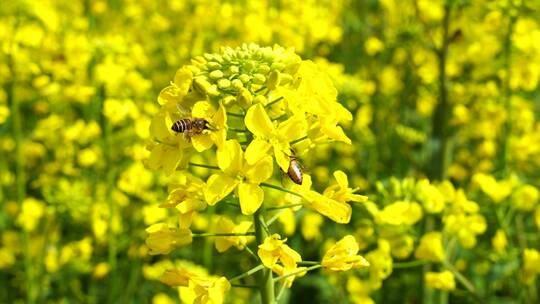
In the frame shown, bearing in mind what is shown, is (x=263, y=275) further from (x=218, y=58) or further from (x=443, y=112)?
(x=443, y=112)

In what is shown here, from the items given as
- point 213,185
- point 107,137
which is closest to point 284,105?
point 213,185

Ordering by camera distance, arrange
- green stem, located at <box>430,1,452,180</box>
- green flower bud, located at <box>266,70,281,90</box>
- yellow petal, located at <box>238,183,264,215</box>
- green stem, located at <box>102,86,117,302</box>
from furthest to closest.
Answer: green stem, located at <box>430,1,452,180</box> < green stem, located at <box>102,86,117,302</box> < green flower bud, located at <box>266,70,281,90</box> < yellow petal, located at <box>238,183,264,215</box>

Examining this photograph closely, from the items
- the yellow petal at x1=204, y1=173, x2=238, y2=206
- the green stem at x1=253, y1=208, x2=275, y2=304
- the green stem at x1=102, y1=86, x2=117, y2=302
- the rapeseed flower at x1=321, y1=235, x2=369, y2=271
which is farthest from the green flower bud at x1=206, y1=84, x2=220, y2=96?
the green stem at x1=102, y1=86, x2=117, y2=302

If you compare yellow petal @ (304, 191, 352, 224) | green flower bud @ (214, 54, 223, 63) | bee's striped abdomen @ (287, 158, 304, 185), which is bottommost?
yellow petal @ (304, 191, 352, 224)

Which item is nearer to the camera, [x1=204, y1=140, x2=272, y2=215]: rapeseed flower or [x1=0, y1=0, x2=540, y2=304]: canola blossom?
[x1=204, y1=140, x2=272, y2=215]: rapeseed flower

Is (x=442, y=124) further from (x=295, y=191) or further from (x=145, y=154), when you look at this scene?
(x=295, y=191)

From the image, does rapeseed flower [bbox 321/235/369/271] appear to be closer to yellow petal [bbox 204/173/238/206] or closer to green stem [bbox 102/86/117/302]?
yellow petal [bbox 204/173/238/206]
